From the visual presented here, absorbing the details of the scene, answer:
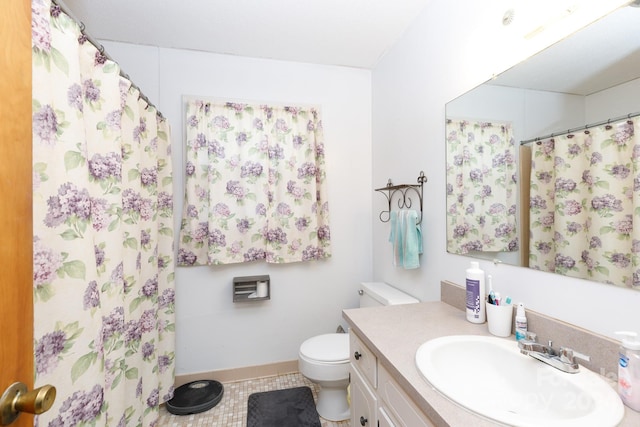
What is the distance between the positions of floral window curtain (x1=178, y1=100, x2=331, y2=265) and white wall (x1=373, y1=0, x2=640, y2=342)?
53cm

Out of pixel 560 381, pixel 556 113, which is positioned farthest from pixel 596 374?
pixel 556 113

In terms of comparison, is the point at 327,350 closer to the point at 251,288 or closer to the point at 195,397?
the point at 251,288

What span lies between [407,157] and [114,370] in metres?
1.85

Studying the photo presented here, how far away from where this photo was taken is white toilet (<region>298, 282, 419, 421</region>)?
5.37 ft

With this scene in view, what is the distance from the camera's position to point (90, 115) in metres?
1.03

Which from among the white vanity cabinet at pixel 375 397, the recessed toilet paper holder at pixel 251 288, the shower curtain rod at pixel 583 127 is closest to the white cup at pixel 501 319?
the white vanity cabinet at pixel 375 397

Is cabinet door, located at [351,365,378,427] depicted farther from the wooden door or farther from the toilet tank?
the wooden door

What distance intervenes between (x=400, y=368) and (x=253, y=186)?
162cm

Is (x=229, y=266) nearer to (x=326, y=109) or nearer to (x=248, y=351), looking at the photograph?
(x=248, y=351)

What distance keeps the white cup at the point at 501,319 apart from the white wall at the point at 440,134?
10 cm

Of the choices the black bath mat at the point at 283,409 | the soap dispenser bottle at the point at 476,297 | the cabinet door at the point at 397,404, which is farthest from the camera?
the black bath mat at the point at 283,409

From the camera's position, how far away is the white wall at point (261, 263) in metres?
2.05

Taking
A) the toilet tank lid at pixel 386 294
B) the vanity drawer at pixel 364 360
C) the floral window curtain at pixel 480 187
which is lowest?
the vanity drawer at pixel 364 360

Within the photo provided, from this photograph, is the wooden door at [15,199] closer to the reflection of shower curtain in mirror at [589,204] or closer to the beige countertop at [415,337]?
the beige countertop at [415,337]
